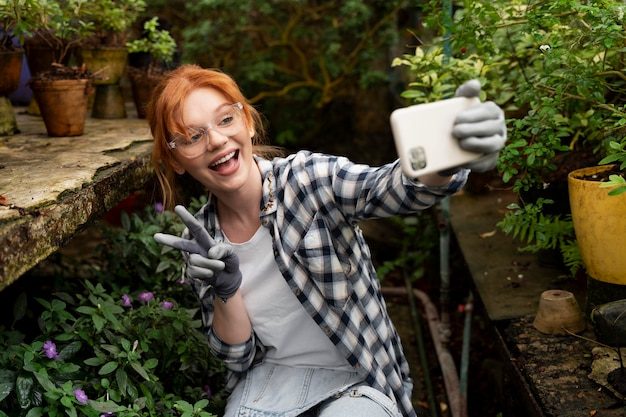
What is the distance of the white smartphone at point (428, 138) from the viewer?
1.58 meters

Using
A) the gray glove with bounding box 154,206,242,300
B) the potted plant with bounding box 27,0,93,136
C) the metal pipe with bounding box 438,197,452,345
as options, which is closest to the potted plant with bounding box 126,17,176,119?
the potted plant with bounding box 27,0,93,136

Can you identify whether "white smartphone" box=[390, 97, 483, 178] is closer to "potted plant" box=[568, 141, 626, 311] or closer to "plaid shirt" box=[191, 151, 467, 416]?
"plaid shirt" box=[191, 151, 467, 416]

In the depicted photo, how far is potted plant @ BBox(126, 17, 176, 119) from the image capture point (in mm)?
3932

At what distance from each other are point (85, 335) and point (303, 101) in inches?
144

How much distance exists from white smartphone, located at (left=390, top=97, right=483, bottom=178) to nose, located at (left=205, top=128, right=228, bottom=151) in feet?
2.18

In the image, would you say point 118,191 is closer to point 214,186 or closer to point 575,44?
point 214,186

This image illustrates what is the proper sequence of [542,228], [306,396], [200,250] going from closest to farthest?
[200,250] → [306,396] → [542,228]

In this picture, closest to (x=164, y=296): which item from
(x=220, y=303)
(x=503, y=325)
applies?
(x=220, y=303)

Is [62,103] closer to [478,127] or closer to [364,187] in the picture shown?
[364,187]

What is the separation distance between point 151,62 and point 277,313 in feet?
7.52

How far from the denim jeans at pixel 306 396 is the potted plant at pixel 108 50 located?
202 centimetres

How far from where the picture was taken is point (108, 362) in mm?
2314

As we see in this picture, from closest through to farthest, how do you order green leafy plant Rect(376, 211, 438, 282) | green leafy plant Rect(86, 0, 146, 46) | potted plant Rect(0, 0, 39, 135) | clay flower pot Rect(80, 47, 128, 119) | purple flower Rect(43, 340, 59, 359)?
purple flower Rect(43, 340, 59, 359), potted plant Rect(0, 0, 39, 135), green leafy plant Rect(86, 0, 146, 46), clay flower pot Rect(80, 47, 128, 119), green leafy plant Rect(376, 211, 438, 282)

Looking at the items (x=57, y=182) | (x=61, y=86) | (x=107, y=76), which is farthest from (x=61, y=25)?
(x=57, y=182)
